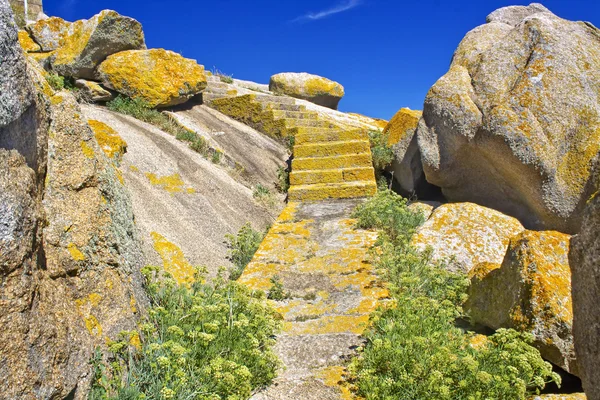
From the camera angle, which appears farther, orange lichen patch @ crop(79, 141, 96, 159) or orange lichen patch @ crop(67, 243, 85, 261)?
orange lichen patch @ crop(79, 141, 96, 159)

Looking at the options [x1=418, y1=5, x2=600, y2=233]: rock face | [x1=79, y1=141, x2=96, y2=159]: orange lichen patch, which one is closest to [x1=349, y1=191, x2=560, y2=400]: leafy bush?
[x1=79, y1=141, x2=96, y2=159]: orange lichen patch

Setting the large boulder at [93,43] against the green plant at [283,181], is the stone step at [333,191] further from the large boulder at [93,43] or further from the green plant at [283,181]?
the large boulder at [93,43]

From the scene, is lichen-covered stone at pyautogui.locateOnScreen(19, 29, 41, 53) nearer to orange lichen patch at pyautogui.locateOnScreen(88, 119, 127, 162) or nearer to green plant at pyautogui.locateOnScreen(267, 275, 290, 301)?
orange lichen patch at pyautogui.locateOnScreen(88, 119, 127, 162)

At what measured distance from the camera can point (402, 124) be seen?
350 inches

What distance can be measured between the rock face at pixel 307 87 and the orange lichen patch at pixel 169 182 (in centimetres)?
939

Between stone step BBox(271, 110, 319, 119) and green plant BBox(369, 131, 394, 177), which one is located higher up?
stone step BBox(271, 110, 319, 119)

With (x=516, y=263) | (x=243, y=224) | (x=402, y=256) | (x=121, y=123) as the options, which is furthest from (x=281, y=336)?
(x=121, y=123)

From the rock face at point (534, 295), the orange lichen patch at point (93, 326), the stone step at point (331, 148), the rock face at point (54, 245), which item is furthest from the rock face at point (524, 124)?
the orange lichen patch at point (93, 326)

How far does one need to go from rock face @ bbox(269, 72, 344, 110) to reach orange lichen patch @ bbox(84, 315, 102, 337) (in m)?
13.2

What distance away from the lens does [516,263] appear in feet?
12.6

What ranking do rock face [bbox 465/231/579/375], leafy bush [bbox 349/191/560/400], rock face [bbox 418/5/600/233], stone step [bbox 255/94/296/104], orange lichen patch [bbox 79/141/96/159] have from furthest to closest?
stone step [bbox 255/94/296/104] → rock face [bbox 418/5/600/233] → rock face [bbox 465/231/579/375] → orange lichen patch [bbox 79/141/96/159] → leafy bush [bbox 349/191/560/400]

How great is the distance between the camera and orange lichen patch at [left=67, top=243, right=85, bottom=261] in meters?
2.73

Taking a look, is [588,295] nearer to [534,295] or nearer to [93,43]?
[534,295]

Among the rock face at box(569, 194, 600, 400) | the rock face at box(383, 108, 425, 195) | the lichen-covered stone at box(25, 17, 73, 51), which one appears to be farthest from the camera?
the lichen-covered stone at box(25, 17, 73, 51)
